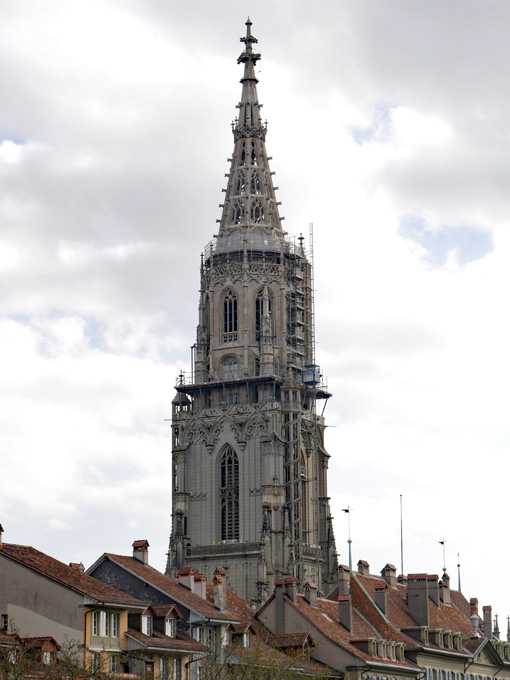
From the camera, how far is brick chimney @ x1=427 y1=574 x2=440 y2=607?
5861 inches

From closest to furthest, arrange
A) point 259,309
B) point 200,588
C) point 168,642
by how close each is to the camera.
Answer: point 168,642, point 200,588, point 259,309

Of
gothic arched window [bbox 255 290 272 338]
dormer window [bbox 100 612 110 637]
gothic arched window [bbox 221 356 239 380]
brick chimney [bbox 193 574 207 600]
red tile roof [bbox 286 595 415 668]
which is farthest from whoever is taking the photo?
gothic arched window [bbox 255 290 272 338]

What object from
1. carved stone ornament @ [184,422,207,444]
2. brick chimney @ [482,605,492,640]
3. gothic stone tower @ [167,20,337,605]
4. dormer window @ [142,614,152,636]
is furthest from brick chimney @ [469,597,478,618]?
dormer window @ [142,614,152,636]

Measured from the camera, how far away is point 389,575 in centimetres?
15000

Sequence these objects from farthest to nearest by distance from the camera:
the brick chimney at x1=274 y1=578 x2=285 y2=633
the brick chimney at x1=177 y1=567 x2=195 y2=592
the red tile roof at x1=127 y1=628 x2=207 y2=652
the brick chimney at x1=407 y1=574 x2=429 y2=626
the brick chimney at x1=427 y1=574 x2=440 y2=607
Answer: the brick chimney at x1=427 y1=574 x2=440 y2=607 → the brick chimney at x1=407 y1=574 x2=429 y2=626 → the brick chimney at x1=274 y1=578 x2=285 y2=633 → the brick chimney at x1=177 y1=567 x2=195 y2=592 → the red tile roof at x1=127 y1=628 x2=207 y2=652

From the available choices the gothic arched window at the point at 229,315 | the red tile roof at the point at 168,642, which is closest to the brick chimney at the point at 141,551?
the red tile roof at the point at 168,642

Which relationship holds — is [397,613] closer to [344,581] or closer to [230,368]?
[344,581]

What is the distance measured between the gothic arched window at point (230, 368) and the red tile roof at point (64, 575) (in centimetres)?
8689

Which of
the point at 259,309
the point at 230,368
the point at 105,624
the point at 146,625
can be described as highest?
the point at 259,309

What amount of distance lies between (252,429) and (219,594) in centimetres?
6861

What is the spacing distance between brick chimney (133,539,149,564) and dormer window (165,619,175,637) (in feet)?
36.5

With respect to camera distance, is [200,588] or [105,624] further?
[200,588]

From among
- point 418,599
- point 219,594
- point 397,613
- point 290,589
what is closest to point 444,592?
point 418,599

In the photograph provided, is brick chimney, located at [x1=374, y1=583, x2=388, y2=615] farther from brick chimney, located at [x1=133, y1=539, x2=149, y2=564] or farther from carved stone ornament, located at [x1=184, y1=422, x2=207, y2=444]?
carved stone ornament, located at [x1=184, y1=422, x2=207, y2=444]
